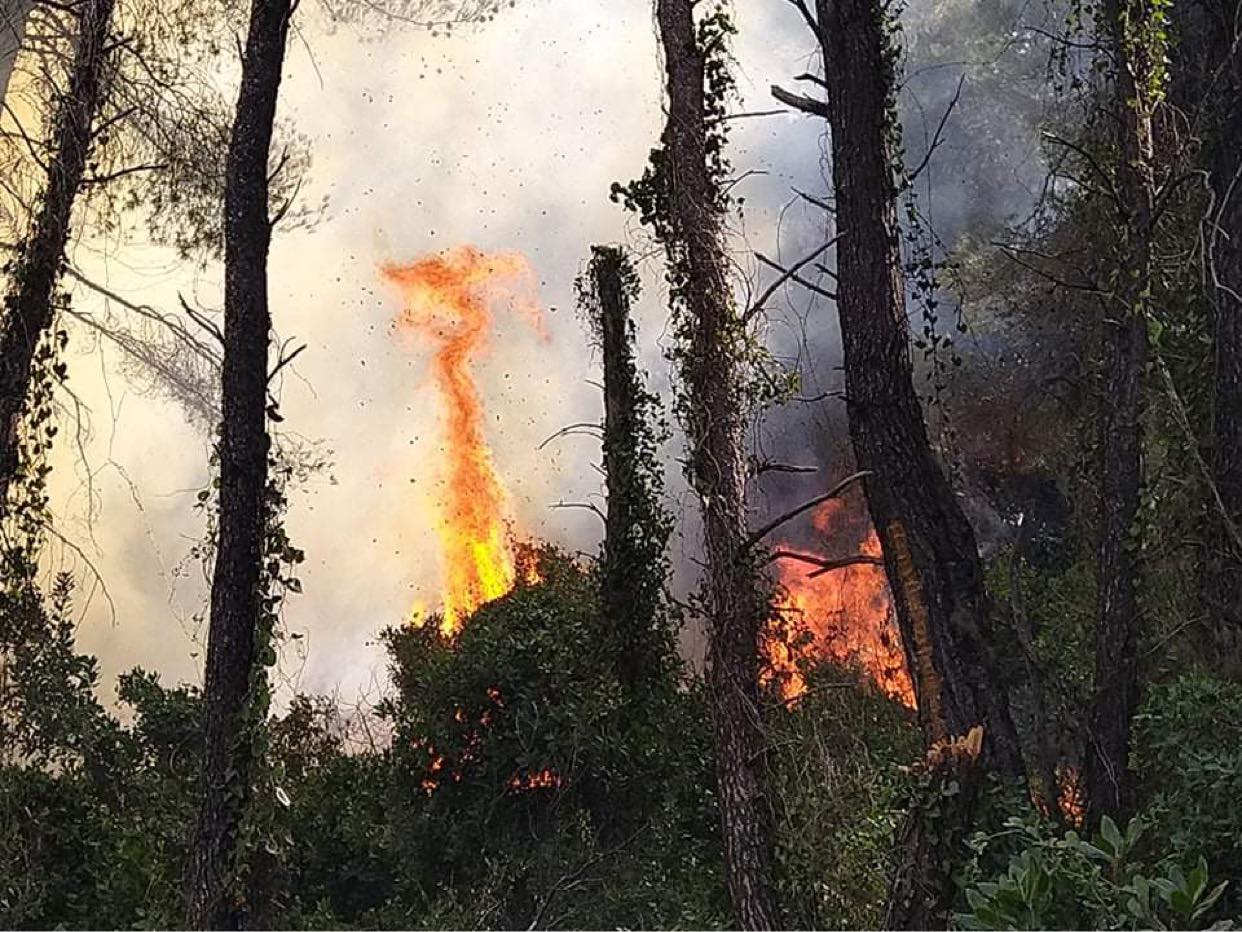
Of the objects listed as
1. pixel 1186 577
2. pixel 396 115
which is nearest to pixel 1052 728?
pixel 1186 577

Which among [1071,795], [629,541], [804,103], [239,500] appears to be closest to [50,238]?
[239,500]

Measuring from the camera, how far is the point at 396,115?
350 inches

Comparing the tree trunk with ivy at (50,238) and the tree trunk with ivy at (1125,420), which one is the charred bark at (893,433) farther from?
the tree trunk with ivy at (50,238)

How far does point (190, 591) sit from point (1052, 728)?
493 centimetres

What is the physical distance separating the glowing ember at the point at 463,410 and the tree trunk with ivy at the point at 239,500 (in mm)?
4089

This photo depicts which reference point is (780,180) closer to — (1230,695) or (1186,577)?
(1186,577)

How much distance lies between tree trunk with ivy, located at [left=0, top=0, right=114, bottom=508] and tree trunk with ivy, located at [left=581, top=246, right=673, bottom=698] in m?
2.96

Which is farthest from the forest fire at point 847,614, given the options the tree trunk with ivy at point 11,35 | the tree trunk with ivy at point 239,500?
the tree trunk with ivy at point 11,35

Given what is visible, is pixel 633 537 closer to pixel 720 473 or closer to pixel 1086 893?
pixel 720 473

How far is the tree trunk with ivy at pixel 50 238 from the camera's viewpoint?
4.98 metres

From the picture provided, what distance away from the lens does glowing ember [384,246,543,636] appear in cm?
880

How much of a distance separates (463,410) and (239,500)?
4482mm

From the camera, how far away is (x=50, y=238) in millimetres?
5047

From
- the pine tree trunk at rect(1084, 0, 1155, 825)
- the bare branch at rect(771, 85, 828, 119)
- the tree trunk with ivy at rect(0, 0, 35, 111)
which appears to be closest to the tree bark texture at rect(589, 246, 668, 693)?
the pine tree trunk at rect(1084, 0, 1155, 825)
